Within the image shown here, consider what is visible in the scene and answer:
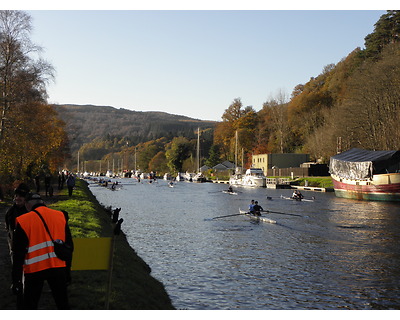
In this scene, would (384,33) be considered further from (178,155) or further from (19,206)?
(19,206)

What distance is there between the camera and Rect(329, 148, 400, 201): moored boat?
53688mm

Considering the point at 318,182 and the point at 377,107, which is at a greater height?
the point at 377,107

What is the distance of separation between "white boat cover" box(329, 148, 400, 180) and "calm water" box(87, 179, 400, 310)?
20138 millimetres

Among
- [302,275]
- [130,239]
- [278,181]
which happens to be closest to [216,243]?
[130,239]

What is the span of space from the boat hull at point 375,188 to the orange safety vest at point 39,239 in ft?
166

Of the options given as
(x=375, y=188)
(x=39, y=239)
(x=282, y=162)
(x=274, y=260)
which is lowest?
(x=274, y=260)

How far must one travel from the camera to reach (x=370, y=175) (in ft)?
184

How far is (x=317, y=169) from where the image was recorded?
103m

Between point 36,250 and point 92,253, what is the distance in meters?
1.65

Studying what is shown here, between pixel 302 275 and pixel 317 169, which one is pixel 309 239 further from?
pixel 317 169

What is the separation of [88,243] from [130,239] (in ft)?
57.5

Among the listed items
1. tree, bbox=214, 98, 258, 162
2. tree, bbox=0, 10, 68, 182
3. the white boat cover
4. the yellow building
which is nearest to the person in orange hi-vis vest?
tree, bbox=0, 10, 68, 182

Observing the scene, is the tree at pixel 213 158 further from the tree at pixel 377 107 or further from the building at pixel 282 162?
the tree at pixel 377 107

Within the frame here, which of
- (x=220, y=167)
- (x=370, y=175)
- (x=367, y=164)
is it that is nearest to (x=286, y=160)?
(x=220, y=167)
